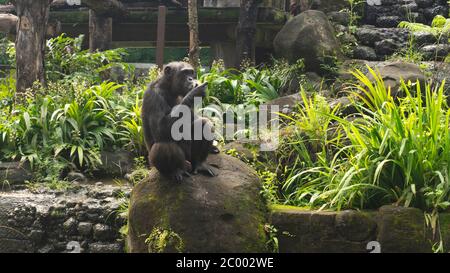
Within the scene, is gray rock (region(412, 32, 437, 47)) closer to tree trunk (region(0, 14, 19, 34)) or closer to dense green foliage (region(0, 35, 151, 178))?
dense green foliage (region(0, 35, 151, 178))

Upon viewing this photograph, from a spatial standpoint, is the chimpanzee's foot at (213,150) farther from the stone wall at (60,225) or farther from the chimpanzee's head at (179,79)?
the stone wall at (60,225)

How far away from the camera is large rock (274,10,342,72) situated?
41.9 feet

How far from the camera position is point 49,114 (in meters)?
11.4

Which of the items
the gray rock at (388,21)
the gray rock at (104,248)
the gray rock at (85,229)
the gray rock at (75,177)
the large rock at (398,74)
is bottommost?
the gray rock at (104,248)

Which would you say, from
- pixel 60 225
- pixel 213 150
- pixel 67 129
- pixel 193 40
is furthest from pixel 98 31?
pixel 213 150

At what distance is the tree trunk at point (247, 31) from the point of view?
1429cm

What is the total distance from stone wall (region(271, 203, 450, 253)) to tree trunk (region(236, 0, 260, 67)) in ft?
22.1

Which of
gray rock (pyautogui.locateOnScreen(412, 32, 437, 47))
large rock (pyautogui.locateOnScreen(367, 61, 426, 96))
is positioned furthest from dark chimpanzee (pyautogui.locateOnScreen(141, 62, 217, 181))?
gray rock (pyautogui.locateOnScreen(412, 32, 437, 47))

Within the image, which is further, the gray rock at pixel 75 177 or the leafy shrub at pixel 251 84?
the leafy shrub at pixel 251 84

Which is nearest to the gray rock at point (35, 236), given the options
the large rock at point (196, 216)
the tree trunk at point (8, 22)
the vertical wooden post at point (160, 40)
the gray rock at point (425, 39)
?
the large rock at point (196, 216)

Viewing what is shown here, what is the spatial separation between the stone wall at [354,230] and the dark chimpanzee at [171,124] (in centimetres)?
100

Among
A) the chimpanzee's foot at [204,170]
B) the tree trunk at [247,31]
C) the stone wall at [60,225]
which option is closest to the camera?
the chimpanzee's foot at [204,170]

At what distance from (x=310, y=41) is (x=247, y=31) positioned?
1898 millimetres

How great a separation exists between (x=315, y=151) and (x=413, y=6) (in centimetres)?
700
